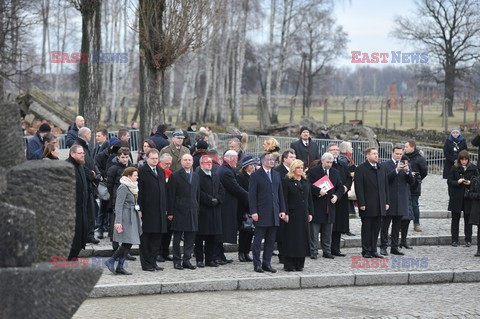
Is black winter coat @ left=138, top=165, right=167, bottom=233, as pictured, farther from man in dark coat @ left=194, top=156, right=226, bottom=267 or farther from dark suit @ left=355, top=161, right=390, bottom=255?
dark suit @ left=355, top=161, right=390, bottom=255

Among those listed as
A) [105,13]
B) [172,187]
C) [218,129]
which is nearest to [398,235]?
[172,187]

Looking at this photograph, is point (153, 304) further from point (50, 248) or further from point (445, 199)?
point (445, 199)

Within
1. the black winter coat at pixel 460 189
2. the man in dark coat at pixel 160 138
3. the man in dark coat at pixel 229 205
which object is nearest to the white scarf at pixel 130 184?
the man in dark coat at pixel 229 205

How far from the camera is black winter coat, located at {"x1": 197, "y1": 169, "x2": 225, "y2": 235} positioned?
559 inches

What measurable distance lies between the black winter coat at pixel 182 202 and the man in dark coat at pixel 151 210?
0.22 meters

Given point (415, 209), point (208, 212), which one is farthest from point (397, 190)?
point (208, 212)

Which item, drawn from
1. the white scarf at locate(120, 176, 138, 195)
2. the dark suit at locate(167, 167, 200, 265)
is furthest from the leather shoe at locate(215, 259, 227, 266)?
the white scarf at locate(120, 176, 138, 195)

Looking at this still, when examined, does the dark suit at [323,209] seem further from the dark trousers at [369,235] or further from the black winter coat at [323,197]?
the dark trousers at [369,235]

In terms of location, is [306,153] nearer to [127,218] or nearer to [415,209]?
[415,209]

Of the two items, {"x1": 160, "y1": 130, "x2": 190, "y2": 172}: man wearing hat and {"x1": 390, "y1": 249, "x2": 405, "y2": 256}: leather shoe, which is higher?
{"x1": 160, "y1": 130, "x2": 190, "y2": 172}: man wearing hat

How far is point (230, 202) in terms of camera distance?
1469 centimetres

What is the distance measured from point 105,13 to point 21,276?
50.4m

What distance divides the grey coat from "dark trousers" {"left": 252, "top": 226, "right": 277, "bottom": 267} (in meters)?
1.90

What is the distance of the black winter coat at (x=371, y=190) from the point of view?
605 inches
